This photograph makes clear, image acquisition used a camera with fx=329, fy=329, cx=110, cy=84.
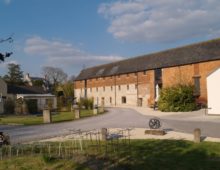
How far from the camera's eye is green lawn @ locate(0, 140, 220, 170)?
9445 millimetres

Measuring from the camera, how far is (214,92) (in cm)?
3102

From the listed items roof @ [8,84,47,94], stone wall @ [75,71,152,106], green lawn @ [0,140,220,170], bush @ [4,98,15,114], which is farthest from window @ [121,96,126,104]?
green lawn @ [0,140,220,170]

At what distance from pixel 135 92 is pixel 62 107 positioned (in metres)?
15.1

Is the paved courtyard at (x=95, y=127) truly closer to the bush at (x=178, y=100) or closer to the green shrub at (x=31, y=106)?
the bush at (x=178, y=100)

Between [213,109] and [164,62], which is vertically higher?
[164,62]

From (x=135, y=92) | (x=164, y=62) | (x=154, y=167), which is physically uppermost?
(x=164, y=62)

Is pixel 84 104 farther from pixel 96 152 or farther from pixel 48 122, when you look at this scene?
pixel 96 152

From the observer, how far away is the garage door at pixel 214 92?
30703mm

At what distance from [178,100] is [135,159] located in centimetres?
2886

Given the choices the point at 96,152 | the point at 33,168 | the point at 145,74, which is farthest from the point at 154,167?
the point at 145,74

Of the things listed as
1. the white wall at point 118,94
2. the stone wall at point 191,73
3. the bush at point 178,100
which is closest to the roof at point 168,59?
the stone wall at point 191,73

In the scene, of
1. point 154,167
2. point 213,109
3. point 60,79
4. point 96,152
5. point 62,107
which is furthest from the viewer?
point 60,79

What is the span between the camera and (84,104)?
5259cm

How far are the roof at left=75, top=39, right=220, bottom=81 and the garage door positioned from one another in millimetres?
12901
